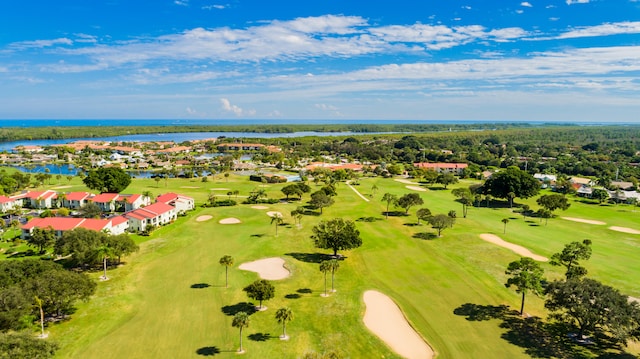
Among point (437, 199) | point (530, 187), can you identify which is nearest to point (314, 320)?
point (437, 199)

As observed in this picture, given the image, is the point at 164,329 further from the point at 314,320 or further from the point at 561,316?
the point at 561,316

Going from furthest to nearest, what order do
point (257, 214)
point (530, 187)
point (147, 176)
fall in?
point (147, 176)
point (530, 187)
point (257, 214)

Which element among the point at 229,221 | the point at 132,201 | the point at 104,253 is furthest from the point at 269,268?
the point at 132,201

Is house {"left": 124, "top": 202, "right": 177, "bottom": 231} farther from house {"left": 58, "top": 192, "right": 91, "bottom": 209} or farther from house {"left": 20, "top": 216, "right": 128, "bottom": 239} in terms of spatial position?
house {"left": 58, "top": 192, "right": 91, "bottom": 209}

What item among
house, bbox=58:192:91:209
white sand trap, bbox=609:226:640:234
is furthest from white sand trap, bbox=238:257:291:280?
white sand trap, bbox=609:226:640:234

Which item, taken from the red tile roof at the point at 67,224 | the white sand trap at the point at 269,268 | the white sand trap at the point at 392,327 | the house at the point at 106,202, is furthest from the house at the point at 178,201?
the white sand trap at the point at 392,327

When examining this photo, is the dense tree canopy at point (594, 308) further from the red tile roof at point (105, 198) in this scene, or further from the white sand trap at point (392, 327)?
the red tile roof at point (105, 198)
